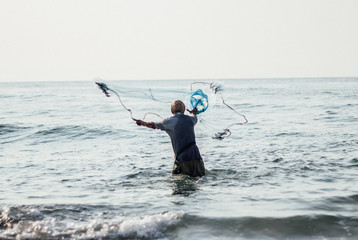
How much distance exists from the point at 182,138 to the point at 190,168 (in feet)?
2.38

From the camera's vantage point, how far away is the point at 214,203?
686 cm

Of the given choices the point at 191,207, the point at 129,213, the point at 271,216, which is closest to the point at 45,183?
the point at 129,213

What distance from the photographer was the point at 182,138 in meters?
7.95

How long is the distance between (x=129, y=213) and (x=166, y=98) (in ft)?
11.0

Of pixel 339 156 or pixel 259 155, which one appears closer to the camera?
pixel 339 156

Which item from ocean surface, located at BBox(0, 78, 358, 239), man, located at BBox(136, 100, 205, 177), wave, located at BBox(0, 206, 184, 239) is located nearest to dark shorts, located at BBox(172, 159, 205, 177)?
man, located at BBox(136, 100, 205, 177)

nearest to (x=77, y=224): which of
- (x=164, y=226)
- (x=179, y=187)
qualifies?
(x=164, y=226)

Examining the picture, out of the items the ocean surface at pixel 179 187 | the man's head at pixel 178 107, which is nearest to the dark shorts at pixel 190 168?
the ocean surface at pixel 179 187

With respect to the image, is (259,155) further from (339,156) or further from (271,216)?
(271,216)

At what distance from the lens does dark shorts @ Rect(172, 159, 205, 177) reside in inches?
321

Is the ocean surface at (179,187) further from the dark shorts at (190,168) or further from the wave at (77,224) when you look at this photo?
the dark shorts at (190,168)

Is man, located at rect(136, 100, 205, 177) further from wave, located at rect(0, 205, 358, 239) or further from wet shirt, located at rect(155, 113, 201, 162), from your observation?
wave, located at rect(0, 205, 358, 239)

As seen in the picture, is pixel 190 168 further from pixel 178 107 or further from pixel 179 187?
pixel 178 107

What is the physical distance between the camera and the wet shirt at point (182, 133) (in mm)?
7820
